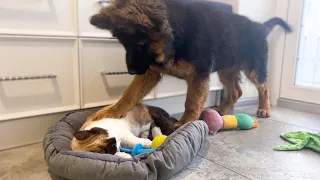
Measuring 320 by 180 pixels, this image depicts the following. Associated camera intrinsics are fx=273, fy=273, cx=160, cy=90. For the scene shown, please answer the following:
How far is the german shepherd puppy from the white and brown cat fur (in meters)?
0.05

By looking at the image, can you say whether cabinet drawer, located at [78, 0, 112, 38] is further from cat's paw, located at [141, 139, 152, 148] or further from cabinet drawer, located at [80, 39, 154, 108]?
cat's paw, located at [141, 139, 152, 148]

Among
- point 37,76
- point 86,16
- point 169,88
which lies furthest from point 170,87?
point 37,76

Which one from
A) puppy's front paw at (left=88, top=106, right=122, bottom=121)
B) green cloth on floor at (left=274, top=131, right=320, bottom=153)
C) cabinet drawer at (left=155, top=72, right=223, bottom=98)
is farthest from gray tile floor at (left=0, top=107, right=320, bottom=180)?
cabinet drawer at (left=155, top=72, right=223, bottom=98)

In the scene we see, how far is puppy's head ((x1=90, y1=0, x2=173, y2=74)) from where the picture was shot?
3.03 ft

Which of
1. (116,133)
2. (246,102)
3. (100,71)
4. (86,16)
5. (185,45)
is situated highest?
(86,16)

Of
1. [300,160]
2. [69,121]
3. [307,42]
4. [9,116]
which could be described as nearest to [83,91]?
[69,121]

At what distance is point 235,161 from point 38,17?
101 centimetres

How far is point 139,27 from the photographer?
931 mm

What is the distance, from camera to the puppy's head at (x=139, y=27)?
92 cm

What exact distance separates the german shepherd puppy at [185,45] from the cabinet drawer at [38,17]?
1.06ft

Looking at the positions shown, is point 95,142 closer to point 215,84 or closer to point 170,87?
point 170,87

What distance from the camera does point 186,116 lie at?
1.29 metres

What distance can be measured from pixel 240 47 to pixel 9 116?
3.84 ft

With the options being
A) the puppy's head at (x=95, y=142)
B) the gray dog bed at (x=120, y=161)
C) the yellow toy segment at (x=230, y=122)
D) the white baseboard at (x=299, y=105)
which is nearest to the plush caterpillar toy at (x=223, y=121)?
the yellow toy segment at (x=230, y=122)
